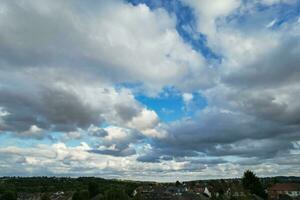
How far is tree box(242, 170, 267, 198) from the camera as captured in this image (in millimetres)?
101312

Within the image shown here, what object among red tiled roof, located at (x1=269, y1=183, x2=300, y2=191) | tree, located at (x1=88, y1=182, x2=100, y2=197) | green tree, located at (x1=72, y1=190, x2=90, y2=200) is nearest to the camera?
green tree, located at (x1=72, y1=190, x2=90, y2=200)

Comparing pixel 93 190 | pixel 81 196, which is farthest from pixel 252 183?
pixel 93 190

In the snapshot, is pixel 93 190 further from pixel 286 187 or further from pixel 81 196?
pixel 286 187

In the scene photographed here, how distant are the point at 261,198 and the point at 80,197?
2049 inches

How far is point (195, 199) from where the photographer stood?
119 m

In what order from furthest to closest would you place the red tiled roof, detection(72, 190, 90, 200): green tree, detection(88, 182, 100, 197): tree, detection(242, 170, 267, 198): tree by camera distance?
the red tiled roof < detection(88, 182, 100, 197): tree < detection(72, 190, 90, 200): green tree < detection(242, 170, 267, 198): tree

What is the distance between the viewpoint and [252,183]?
10169 cm

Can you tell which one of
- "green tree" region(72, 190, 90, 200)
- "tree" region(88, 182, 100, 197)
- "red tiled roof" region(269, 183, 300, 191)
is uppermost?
"red tiled roof" region(269, 183, 300, 191)

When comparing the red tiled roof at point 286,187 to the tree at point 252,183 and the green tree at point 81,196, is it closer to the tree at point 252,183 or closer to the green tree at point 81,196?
the tree at point 252,183

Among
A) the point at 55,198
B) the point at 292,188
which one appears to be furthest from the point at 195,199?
the point at 55,198

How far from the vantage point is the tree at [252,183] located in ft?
332

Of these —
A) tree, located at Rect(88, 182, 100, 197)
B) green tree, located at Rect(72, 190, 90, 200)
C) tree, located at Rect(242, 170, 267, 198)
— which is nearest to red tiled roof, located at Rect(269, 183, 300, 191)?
tree, located at Rect(242, 170, 267, 198)

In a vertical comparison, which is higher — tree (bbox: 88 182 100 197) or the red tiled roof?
the red tiled roof

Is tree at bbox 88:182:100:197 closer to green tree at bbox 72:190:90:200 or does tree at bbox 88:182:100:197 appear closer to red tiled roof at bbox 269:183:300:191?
green tree at bbox 72:190:90:200
